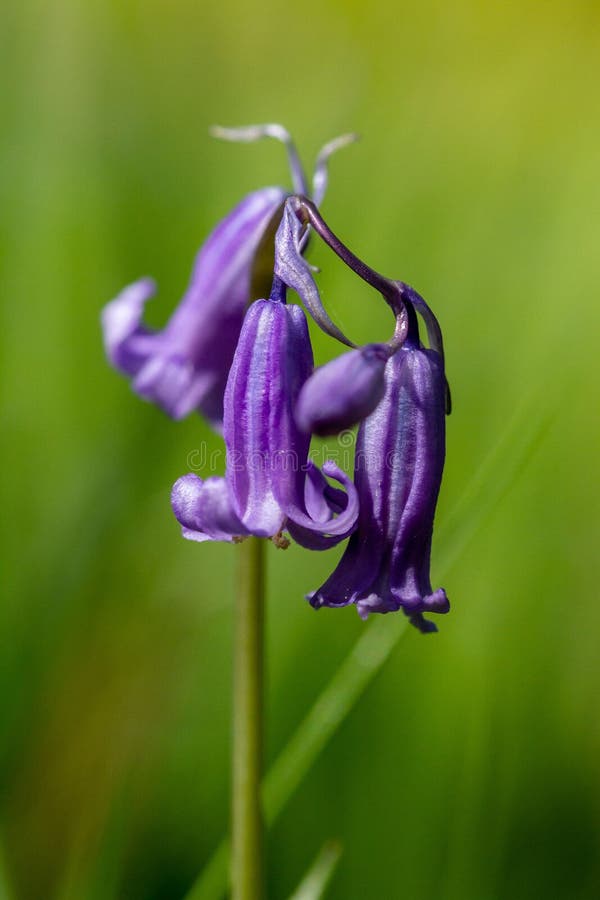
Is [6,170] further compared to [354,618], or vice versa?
[6,170]

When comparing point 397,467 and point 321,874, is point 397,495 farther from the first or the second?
point 321,874

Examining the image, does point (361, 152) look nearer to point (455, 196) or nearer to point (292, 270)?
point (455, 196)

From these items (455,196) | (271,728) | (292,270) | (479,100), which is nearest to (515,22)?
(479,100)

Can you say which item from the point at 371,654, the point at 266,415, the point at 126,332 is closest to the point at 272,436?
the point at 266,415

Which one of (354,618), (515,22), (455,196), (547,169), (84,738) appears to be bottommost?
(84,738)

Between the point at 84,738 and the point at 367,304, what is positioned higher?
the point at 367,304

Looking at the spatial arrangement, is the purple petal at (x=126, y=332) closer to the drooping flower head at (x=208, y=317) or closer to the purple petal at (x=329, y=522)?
the drooping flower head at (x=208, y=317)

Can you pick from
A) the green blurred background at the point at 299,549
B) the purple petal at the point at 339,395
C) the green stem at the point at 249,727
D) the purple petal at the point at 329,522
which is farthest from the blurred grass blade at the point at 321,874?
the purple petal at the point at 339,395
